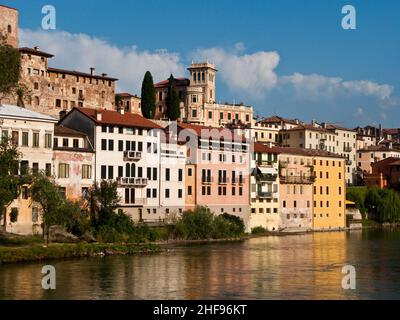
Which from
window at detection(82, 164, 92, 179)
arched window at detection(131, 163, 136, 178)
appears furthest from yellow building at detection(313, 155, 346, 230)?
window at detection(82, 164, 92, 179)

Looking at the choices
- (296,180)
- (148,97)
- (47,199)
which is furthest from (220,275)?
(148,97)

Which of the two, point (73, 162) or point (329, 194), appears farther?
point (329, 194)

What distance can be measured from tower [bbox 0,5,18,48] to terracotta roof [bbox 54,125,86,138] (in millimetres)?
24750

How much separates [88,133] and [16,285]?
28521mm

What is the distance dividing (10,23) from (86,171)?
99.8 ft

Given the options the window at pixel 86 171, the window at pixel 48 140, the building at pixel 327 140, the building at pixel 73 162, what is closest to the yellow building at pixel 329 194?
the building at pixel 327 140

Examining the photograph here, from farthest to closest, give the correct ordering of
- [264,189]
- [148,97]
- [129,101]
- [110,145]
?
[129,101], [148,97], [264,189], [110,145]

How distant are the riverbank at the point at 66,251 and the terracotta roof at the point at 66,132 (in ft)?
37.7

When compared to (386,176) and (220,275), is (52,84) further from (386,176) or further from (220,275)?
(220,275)

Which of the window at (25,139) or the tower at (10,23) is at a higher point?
the tower at (10,23)

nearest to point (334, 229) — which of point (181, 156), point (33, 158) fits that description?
point (181, 156)

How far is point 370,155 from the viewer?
12888 cm

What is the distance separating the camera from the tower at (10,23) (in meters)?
85.1

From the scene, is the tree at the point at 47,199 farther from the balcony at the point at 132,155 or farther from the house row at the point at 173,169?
the balcony at the point at 132,155
